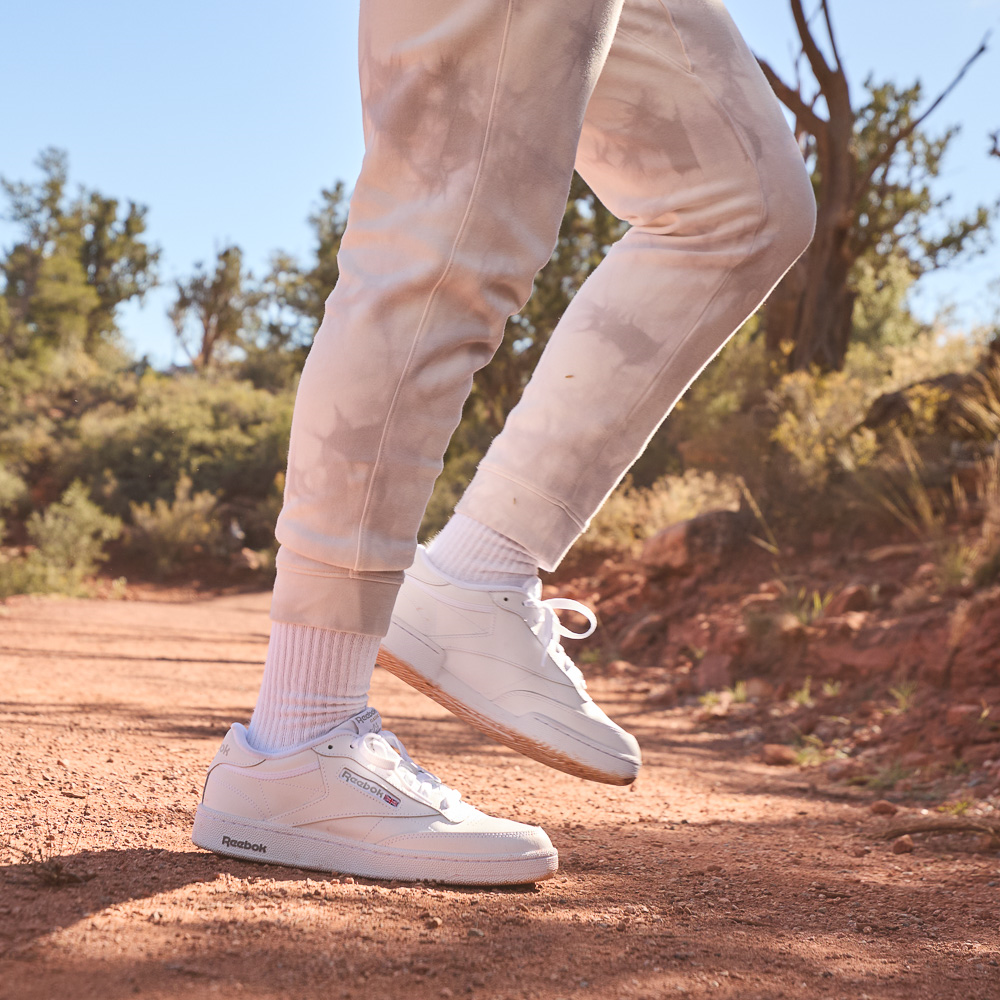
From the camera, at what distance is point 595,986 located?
985mm

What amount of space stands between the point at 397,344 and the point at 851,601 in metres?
4.29

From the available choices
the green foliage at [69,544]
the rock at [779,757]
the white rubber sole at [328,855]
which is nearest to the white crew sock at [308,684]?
the white rubber sole at [328,855]

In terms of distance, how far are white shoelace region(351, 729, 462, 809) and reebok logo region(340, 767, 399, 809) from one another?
0.10 ft

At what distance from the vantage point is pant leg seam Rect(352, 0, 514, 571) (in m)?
1.11

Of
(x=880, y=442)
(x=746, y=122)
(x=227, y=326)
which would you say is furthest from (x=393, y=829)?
(x=227, y=326)

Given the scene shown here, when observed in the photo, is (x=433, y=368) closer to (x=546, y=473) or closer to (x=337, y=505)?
(x=337, y=505)

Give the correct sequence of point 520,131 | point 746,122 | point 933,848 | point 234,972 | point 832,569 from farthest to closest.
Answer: point 832,569, point 933,848, point 746,122, point 520,131, point 234,972

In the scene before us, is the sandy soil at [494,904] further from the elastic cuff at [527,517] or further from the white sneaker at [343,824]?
the elastic cuff at [527,517]

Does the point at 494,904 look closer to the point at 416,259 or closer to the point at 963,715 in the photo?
the point at 416,259

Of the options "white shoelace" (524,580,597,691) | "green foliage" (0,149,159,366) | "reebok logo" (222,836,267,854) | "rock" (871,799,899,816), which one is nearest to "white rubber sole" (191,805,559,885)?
"reebok logo" (222,836,267,854)

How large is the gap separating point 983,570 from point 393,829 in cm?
386

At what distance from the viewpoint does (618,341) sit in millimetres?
1507

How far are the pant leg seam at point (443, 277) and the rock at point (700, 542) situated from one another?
5.60 metres

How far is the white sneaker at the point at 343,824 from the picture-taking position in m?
1.29
